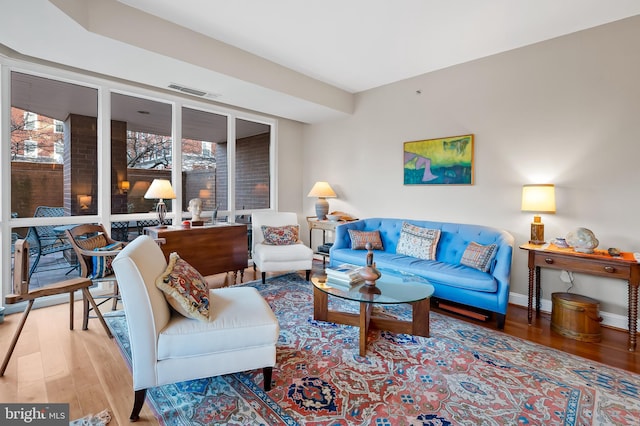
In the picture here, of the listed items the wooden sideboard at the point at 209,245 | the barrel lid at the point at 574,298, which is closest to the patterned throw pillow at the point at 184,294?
the wooden sideboard at the point at 209,245

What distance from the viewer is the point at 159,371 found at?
1595mm

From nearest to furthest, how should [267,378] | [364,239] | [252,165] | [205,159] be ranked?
[267,378] → [364,239] → [205,159] → [252,165]

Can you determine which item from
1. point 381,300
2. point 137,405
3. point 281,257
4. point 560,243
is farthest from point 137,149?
point 560,243

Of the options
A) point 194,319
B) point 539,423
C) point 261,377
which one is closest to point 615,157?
point 539,423

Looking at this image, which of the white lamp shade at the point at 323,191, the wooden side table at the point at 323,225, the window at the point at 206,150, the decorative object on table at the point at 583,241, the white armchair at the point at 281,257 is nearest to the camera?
the decorative object on table at the point at 583,241

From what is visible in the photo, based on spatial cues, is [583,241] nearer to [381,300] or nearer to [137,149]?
[381,300]

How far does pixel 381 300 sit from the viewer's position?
2.23 metres

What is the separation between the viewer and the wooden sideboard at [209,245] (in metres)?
3.50

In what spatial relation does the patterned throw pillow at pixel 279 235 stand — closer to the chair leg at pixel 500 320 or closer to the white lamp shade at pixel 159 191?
the white lamp shade at pixel 159 191

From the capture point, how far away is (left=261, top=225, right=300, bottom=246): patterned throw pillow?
162 inches

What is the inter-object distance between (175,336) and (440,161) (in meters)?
3.50

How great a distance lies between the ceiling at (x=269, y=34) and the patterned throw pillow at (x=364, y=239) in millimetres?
2050

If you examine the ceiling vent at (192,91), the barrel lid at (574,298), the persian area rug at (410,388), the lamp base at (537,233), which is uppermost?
the ceiling vent at (192,91)

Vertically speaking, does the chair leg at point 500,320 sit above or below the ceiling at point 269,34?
below
